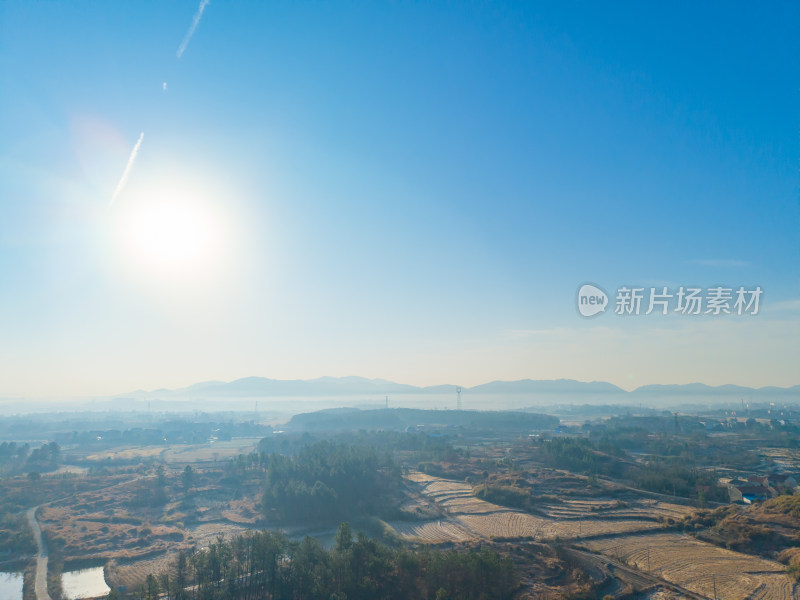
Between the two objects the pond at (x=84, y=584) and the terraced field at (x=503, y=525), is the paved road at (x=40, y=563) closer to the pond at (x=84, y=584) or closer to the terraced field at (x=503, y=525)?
the pond at (x=84, y=584)

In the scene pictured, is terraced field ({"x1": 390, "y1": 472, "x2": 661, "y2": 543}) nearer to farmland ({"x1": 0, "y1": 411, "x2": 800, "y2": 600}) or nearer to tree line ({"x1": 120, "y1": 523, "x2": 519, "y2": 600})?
farmland ({"x1": 0, "y1": 411, "x2": 800, "y2": 600})

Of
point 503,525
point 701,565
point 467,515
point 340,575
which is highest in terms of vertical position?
point 340,575

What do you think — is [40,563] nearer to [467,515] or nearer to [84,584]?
[84,584]

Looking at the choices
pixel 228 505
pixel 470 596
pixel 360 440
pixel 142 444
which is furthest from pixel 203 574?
pixel 142 444

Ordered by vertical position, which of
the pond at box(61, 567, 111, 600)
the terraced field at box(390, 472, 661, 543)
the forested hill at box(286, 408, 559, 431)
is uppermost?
the terraced field at box(390, 472, 661, 543)

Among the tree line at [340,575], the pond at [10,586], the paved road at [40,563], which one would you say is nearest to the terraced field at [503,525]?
the tree line at [340,575]

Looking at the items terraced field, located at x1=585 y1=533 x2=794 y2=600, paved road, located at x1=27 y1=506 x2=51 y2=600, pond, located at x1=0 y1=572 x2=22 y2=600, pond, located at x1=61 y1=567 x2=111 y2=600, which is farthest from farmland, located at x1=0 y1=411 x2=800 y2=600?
pond, located at x1=0 y1=572 x2=22 y2=600

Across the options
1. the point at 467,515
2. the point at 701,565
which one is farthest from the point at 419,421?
the point at 701,565
